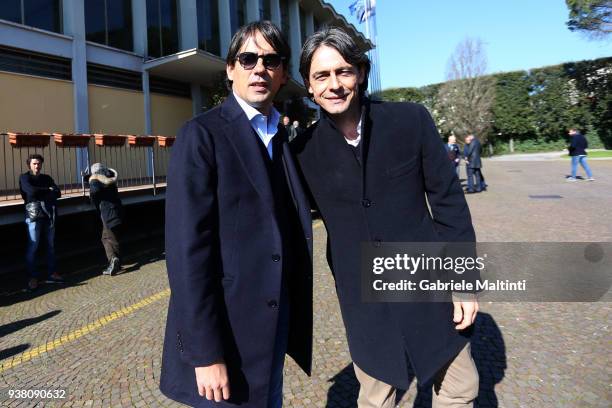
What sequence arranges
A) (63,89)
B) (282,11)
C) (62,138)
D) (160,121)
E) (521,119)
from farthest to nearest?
(521,119) → (282,11) → (160,121) → (63,89) → (62,138)

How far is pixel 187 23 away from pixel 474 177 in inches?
464

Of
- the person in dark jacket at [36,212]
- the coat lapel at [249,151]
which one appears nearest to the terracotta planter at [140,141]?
the person in dark jacket at [36,212]

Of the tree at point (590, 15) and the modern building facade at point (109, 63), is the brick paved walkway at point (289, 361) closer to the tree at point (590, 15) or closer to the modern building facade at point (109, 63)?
the modern building facade at point (109, 63)

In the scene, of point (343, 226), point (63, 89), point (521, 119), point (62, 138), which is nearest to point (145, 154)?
point (63, 89)

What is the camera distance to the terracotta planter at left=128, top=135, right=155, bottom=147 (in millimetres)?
9777

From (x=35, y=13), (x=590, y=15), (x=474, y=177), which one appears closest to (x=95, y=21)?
(x=35, y=13)

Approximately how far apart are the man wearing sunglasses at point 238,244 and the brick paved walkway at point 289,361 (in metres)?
1.44

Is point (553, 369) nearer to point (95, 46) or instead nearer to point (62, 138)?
point (62, 138)

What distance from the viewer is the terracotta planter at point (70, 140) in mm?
Result: 8219

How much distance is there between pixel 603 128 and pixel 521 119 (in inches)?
Result: 233

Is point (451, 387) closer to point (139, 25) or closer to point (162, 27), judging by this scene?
point (139, 25)

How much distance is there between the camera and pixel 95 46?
39.8 ft

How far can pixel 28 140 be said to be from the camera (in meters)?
7.68

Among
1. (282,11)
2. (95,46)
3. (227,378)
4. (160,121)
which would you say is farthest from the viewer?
(282,11)
